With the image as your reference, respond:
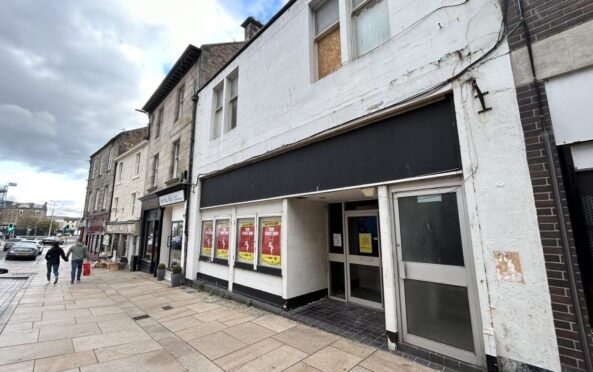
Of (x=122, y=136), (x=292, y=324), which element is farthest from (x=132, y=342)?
(x=122, y=136)

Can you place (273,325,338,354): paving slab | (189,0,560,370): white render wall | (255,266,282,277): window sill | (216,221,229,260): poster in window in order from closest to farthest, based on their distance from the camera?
(189,0,560,370): white render wall
(273,325,338,354): paving slab
(255,266,282,277): window sill
(216,221,229,260): poster in window

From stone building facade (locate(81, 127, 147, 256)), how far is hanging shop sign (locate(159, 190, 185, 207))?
35.2 feet

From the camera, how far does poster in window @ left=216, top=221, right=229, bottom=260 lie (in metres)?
8.40

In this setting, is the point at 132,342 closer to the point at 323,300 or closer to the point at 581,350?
the point at 323,300

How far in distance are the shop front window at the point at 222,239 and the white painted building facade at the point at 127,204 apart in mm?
8567

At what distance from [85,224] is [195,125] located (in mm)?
21886

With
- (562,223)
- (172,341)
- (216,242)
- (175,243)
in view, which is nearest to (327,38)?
(562,223)

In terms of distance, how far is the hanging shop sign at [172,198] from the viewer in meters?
10.7

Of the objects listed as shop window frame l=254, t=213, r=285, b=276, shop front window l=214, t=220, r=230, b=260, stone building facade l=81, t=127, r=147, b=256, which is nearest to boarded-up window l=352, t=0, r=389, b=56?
shop window frame l=254, t=213, r=285, b=276

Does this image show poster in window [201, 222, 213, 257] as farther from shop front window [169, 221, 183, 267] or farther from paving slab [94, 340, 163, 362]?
paving slab [94, 340, 163, 362]

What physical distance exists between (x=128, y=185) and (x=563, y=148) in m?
20.5

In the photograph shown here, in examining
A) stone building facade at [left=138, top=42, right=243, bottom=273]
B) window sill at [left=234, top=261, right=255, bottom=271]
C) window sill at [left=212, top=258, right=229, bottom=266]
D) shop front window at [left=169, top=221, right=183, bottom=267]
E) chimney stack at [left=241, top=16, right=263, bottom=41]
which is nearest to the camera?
window sill at [left=234, top=261, right=255, bottom=271]

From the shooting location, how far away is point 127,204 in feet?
57.3

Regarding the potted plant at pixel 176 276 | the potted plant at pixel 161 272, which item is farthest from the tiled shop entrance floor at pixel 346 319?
the potted plant at pixel 161 272
